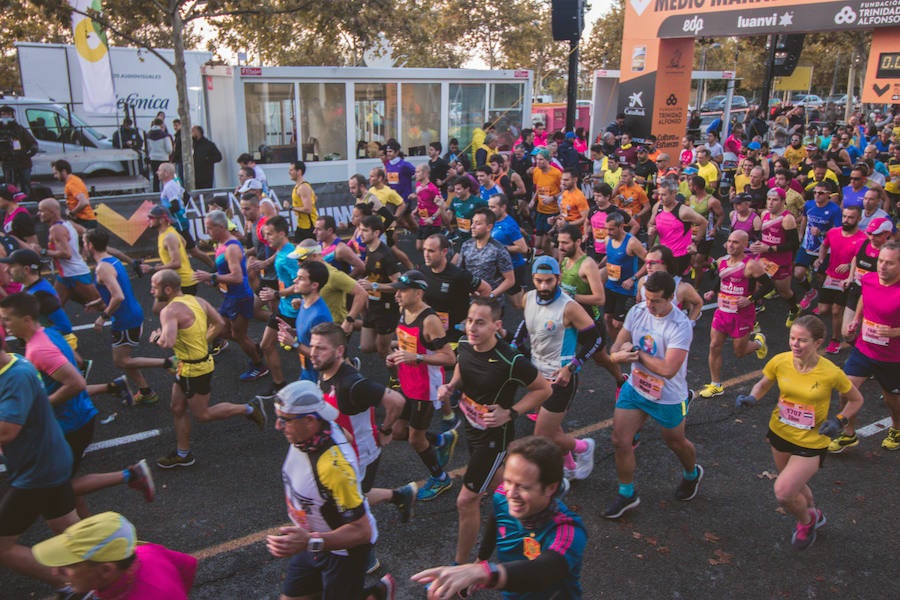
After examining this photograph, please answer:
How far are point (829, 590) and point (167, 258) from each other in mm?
6745

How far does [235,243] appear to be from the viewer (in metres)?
7.50

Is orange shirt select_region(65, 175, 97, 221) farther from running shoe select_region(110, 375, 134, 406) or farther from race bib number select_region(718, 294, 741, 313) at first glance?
race bib number select_region(718, 294, 741, 313)

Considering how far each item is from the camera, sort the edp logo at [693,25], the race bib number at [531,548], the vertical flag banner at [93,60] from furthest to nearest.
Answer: the edp logo at [693,25] → the vertical flag banner at [93,60] → the race bib number at [531,548]

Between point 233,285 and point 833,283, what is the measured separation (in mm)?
7051

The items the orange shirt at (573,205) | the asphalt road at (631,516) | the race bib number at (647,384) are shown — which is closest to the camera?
the asphalt road at (631,516)

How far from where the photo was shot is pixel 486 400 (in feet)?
14.8

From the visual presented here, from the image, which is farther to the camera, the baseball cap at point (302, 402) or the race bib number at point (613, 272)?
the race bib number at point (613, 272)

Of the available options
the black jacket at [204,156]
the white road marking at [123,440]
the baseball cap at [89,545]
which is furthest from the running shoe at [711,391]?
the black jacket at [204,156]

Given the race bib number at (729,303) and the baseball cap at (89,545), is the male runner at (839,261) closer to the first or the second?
the race bib number at (729,303)

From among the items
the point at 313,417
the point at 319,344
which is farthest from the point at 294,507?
the point at 319,344

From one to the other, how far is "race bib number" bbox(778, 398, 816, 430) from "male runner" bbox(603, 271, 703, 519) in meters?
0.65

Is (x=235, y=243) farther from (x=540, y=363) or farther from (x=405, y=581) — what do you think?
(x=405, y=581)

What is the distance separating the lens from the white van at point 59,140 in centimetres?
1728

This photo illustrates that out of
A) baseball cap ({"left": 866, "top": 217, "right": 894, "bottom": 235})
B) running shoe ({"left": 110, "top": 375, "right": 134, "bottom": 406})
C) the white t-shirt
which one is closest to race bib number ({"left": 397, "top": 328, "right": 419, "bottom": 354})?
the white t-shirt
